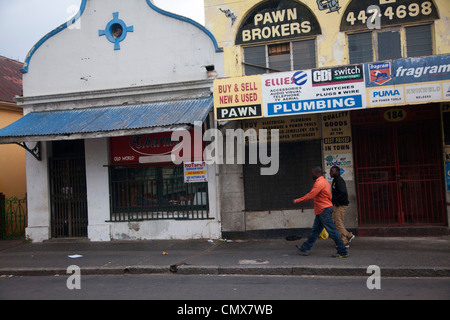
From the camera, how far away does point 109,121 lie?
1027 centimetres

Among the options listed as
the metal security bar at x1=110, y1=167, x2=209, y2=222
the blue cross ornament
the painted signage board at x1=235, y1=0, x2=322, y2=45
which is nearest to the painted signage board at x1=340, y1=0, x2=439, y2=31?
the painted signage board at x1=235, y1=0, x2=322, y2=45

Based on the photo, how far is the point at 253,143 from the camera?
1058cm

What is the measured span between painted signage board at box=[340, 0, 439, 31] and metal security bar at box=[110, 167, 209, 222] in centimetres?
550

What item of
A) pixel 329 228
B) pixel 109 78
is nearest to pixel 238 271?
pixel 329 228

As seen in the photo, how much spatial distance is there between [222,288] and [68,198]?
6775 mm

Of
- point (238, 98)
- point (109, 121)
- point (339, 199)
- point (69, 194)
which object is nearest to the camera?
point (339, 199)

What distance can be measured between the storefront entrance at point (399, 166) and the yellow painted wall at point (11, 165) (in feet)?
38.8

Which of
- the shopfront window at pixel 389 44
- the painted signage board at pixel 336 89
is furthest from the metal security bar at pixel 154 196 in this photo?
the shopfront window at pixel 389 44

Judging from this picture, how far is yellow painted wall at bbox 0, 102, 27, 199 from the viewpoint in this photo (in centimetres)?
1465

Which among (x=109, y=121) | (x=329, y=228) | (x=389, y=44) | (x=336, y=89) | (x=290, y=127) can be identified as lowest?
(x=329, y=228)

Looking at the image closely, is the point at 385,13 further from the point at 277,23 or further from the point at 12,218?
the point at 12,218

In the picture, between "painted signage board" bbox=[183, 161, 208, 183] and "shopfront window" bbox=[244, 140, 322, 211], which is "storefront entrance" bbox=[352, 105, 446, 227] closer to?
"shopfront window" bbox=[244, 140, 322, 211]

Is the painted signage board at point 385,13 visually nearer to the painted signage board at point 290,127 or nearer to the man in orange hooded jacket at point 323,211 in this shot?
Answer: the painted signage board at point 290,127
